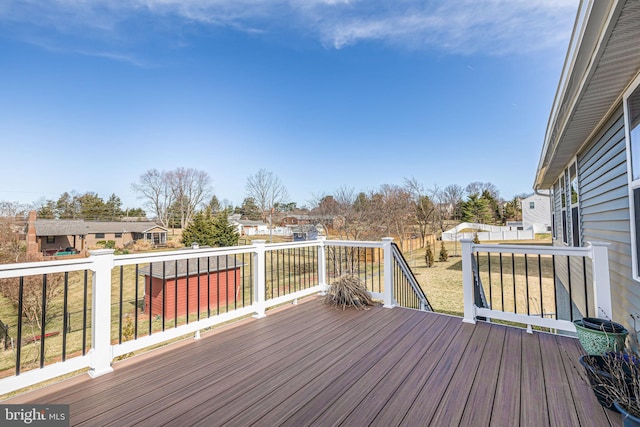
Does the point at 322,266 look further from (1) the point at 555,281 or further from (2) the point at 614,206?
(2) the point at 614,206

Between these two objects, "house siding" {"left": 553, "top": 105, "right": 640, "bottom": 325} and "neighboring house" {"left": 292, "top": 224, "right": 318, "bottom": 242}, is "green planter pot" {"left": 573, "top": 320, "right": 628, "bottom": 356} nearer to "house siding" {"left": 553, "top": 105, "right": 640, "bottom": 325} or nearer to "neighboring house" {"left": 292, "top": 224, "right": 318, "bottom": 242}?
"house siding" {"left": 553, "top": 105, "right": 640, "bottom": 325}

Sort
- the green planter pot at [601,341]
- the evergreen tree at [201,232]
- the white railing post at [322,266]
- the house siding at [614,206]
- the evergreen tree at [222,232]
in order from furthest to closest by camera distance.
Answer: the evergreen tree at [222,232] < the evergreen tree at [201,232] < the white railing post at [322,266] < the house siding at [614,206] < the green planter pot at [601,341]

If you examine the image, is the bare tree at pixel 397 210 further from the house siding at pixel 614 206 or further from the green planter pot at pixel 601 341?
the green planter pot at pixel 601 341

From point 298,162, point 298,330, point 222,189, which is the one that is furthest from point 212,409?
point 222,189

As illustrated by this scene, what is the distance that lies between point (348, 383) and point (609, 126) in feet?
13.3

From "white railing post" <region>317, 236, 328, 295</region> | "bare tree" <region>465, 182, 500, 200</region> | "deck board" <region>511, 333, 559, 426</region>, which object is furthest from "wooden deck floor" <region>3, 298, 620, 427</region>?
"bare tree" <region>465, 182, 500, 200</region>

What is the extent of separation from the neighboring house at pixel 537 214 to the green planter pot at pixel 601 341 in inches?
1201

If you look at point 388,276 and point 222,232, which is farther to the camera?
point 222,232

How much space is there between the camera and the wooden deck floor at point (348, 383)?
162cm

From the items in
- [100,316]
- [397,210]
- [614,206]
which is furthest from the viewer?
[397,210]

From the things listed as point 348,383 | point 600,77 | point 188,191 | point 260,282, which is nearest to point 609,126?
point 600,77

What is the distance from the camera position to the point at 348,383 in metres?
1.98

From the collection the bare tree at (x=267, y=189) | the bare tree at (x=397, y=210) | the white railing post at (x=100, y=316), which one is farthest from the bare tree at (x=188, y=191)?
the white railing post at (x=100, y=316)

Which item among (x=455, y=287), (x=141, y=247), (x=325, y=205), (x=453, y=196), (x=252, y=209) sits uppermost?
(x=453, y=196)
